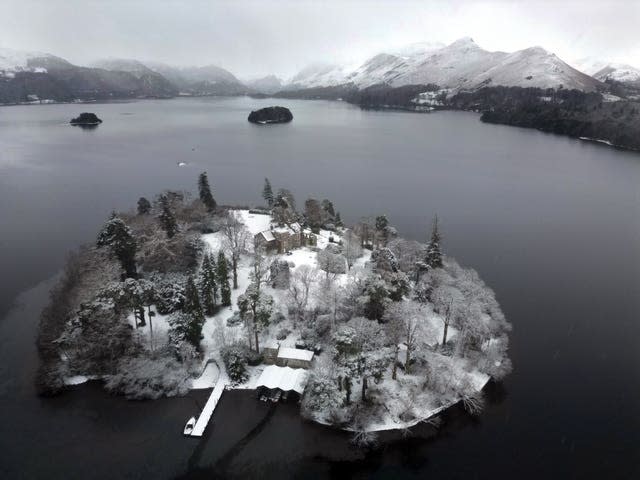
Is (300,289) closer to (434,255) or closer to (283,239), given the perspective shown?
(283,239)

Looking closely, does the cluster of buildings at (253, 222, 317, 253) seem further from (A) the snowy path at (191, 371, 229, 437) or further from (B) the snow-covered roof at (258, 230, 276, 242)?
(A) the snowy path at (191, 371, 229, 437)

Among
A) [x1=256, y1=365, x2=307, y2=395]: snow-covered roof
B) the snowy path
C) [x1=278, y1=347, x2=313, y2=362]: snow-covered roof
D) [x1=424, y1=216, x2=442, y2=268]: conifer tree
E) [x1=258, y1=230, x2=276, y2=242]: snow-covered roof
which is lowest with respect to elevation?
the snowy path

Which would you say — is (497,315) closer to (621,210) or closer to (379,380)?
(379,380)

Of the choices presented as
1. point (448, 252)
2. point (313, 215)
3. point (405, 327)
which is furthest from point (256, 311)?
point (448, 252)

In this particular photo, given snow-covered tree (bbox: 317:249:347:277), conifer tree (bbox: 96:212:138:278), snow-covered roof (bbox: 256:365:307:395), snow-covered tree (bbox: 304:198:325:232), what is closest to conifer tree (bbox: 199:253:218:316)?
snow-covered roof (bbox: 256:365:307:395)

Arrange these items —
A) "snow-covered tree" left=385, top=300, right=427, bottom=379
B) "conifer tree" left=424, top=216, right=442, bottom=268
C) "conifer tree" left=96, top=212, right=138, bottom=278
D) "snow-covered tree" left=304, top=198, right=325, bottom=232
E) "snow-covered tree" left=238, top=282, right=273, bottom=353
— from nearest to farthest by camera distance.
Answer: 1. "snow-covered tree" left=385, top=300, right=427, bottom=379
2. "snow-covered tree" left=238, top=282, right=273, bottom=353
3. "conifer tree" left=96, top=212, right=138, bottom=278
4. "conifer tree" left=424, top=216, right=442, bottom=268
5. "snow-covered tree" left=304, top=198, right=325, bottom=232

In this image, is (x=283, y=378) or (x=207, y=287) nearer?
(x=283, y=378)
